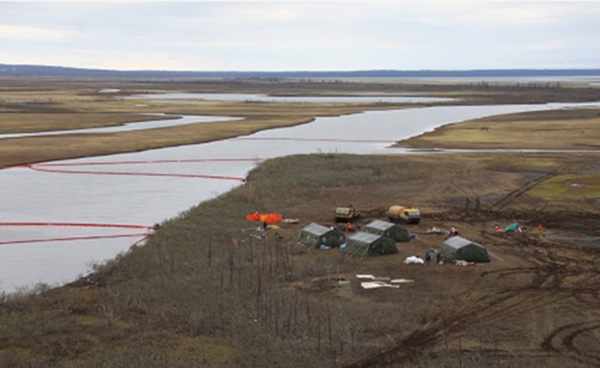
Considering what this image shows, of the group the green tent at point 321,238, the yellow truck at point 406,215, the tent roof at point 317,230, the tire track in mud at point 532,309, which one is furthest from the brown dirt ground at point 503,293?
the tent roof at point 317,230

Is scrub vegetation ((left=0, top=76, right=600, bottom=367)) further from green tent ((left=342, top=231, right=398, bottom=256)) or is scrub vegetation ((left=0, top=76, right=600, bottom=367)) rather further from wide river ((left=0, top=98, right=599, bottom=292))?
wide river ((left=0, top=98, right=599, bottom=292))

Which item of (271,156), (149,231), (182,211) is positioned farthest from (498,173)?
(149,231)

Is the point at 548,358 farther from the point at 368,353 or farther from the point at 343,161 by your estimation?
the point at 343,161

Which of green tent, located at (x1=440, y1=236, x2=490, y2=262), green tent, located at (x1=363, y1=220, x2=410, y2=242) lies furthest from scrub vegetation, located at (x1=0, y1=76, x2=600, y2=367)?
green tent, located at (x1=363, y1=220, x2=410, y2=242)

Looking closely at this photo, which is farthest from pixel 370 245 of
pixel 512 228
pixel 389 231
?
pixel 512 228

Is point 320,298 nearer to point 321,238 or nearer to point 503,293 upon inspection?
point 503,293
